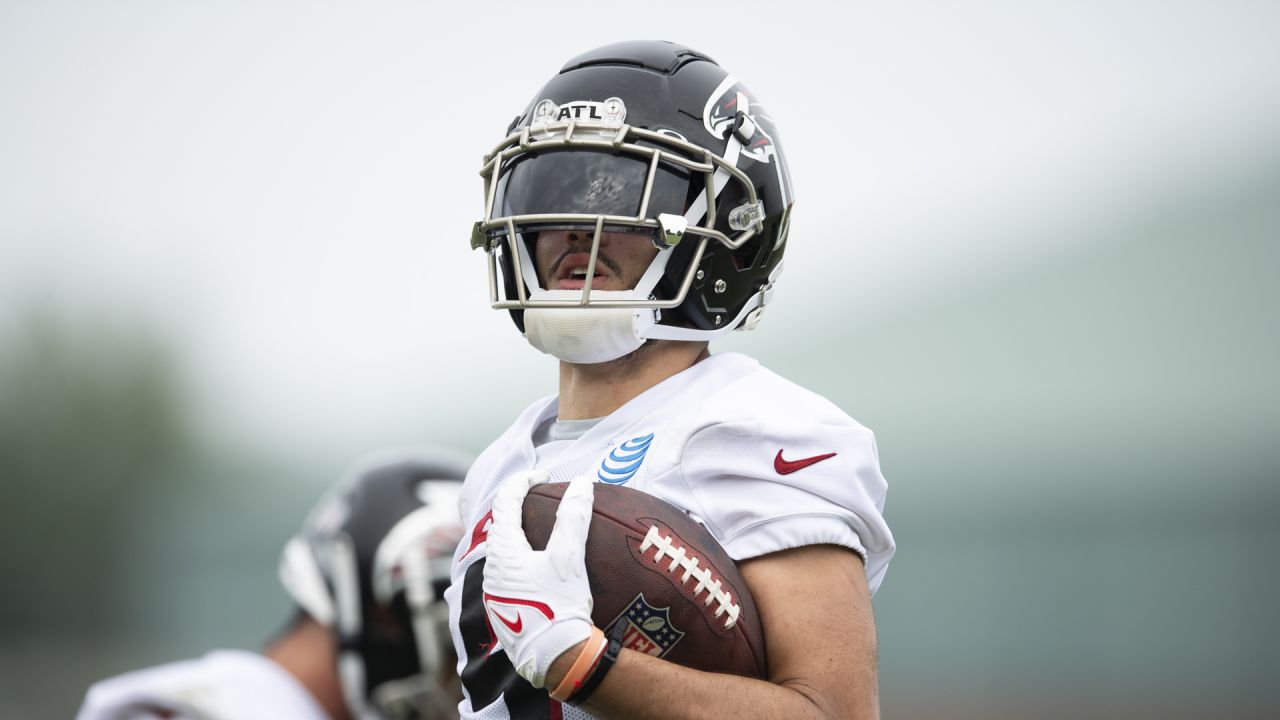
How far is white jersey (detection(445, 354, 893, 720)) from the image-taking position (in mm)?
2068

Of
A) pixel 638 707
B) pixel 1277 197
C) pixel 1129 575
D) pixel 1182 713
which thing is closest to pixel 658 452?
pixel 638 707

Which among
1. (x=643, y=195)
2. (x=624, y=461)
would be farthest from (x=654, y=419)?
(x=643, y=195)

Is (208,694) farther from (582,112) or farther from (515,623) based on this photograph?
(582,112)

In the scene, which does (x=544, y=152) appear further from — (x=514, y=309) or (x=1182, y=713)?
(x=1182, y=713)


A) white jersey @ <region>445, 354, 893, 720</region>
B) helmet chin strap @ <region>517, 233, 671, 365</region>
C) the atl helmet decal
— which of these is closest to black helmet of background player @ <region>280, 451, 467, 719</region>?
white jersey @ <region>445, 354, 893, 720</region>

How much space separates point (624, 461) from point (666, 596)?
14.1 inches

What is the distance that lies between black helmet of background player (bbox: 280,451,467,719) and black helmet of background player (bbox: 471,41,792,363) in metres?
1.05

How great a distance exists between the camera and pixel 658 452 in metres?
2.19

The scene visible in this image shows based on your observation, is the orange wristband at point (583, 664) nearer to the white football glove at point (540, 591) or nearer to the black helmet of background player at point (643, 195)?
the white football glove at point (540, 591)

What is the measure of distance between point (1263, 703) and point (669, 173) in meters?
9.83

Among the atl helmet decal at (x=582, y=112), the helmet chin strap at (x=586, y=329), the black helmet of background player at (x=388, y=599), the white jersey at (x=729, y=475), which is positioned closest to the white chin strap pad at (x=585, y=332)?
the helmet chin strap at (x=586, y=329)

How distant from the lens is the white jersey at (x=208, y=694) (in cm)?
302

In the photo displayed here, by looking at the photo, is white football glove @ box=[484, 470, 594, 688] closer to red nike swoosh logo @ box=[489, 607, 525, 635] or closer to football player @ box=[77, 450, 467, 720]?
red nike swoosh logo @ box=[489, 607, 525, 635]

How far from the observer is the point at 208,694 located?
308cm
